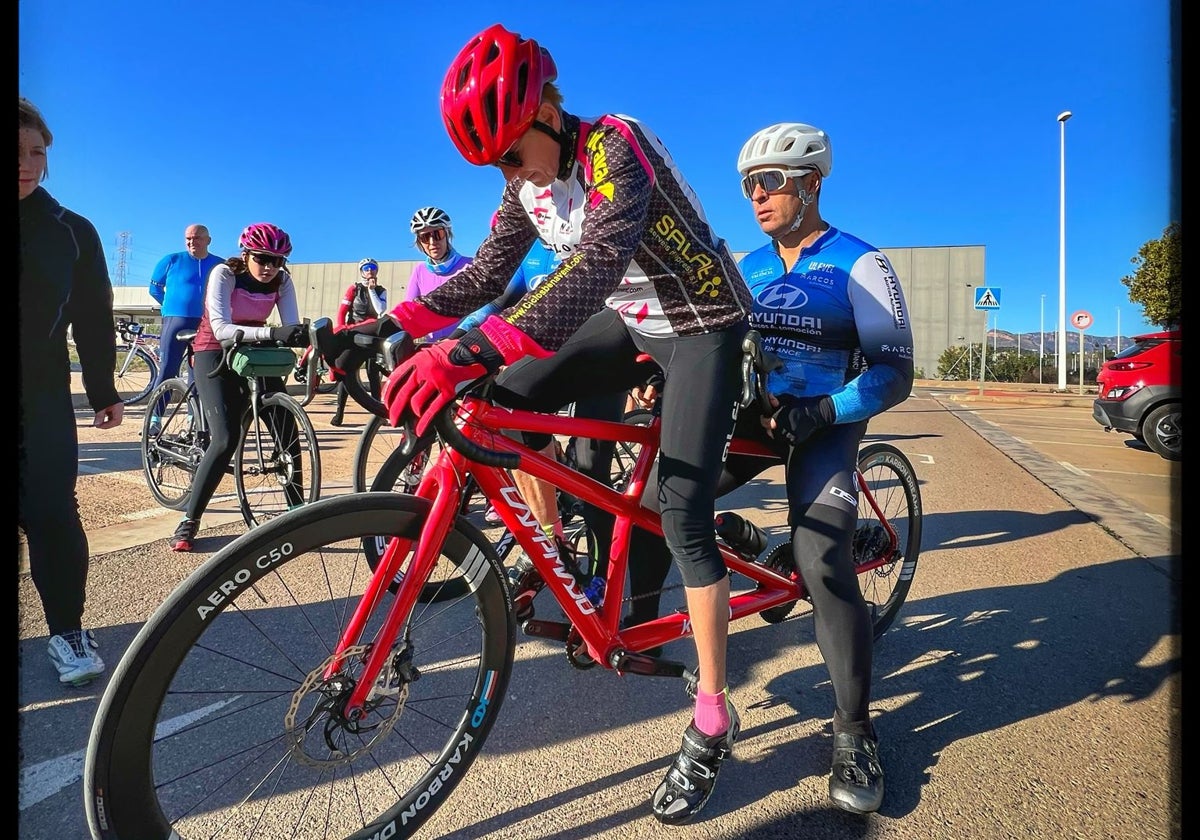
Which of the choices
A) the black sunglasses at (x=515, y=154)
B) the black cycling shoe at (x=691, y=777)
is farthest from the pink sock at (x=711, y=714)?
the black sunglasses at (x=515, y=154)

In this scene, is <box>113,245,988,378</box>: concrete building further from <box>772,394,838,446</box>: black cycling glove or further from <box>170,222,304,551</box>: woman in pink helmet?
<box>772,394,838,446</box>: black cycling glove

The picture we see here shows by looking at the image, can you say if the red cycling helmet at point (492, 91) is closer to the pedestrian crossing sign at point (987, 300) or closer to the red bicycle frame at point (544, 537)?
the red bicycle frame at point (544, 537)

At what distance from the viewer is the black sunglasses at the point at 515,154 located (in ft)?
6.54

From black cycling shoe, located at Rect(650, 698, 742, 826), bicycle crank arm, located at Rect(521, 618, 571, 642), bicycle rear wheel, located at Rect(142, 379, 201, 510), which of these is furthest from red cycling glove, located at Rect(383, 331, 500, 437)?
bicycle rear wheel, located at Rect(142, 379, 201, 510)

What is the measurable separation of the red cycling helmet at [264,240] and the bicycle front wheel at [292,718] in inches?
111

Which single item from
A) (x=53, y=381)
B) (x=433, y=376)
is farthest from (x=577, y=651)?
(x=53, y=381)

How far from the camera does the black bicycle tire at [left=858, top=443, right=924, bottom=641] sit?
325 centimetres

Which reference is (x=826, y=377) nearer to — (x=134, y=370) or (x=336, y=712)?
(x=336, y=712)

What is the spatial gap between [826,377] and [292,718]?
210cm

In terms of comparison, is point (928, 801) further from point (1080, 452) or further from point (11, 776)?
point (1080, 452)

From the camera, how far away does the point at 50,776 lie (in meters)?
1.96

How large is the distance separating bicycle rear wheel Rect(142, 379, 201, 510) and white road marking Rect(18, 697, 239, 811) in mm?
3106
